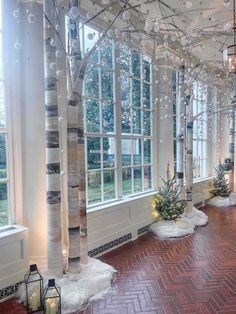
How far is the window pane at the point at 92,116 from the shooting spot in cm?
447

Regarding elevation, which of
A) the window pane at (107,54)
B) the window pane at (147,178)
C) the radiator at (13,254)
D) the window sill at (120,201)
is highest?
the window pane at (107,54)

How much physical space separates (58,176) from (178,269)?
2.03 m

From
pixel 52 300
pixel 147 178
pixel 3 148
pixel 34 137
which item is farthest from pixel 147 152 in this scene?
pixel 52 300

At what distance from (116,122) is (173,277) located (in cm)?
264

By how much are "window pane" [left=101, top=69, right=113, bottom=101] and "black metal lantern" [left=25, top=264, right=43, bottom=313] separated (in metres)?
2.89

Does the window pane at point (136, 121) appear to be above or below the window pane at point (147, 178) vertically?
above

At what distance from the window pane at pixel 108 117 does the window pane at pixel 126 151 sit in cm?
45

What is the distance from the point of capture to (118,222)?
4.71m

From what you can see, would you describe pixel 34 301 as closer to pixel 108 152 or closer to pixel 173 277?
pixel 173 277

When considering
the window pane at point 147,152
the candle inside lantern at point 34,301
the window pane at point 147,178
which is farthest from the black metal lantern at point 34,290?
the window pane at point 147,152

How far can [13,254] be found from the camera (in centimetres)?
313

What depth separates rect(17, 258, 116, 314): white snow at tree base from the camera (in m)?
2.85

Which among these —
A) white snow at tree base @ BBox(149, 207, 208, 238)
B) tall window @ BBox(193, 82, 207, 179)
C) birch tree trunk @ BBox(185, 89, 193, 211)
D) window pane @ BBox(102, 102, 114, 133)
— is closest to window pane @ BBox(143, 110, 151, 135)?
birch tree trunk @ BBox(185, 89, 193, 211)

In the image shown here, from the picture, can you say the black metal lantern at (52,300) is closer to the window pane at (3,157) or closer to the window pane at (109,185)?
the window pane at (3,157)
